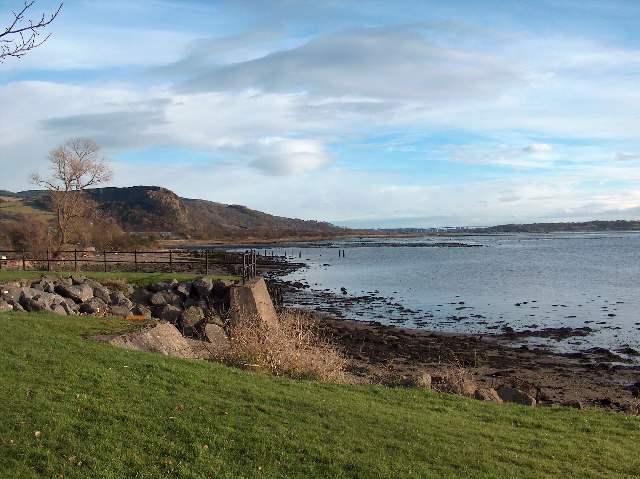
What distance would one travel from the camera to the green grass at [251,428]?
634 centimetres

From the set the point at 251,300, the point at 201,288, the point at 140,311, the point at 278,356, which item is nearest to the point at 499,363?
the point at 251,300

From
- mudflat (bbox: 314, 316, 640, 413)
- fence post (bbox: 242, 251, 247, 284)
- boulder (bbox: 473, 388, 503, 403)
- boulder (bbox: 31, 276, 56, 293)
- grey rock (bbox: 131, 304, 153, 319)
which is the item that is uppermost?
fence post (bbox: 242, 251, 247, 284)

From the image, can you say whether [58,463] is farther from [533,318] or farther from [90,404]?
[533,318]

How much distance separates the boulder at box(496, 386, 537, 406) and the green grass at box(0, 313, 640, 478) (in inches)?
88.6

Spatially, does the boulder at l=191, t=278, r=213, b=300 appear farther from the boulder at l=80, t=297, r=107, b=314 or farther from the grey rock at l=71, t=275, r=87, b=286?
the boulder at l=80, t=297, r=107, b=314

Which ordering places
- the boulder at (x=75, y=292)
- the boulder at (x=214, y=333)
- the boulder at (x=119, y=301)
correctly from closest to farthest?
1. the boulder at (x=214, y=333)
2. the boulder at (x=75, y=292)
3. the boulder at (x=119, y=301)

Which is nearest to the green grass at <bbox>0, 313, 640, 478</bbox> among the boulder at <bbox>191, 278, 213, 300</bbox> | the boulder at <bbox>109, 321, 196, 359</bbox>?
the boulder at <bbox>109, 321, 196, 359</bbox>

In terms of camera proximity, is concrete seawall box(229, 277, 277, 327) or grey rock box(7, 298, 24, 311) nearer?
grey rock box(7, 298, 24, 311)

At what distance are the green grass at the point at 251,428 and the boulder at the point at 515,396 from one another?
2250 millimetres

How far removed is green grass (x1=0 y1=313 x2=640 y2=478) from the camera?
6.34 m

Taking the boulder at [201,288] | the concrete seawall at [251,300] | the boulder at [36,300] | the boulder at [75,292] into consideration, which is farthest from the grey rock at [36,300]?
the boulder at [201,288]

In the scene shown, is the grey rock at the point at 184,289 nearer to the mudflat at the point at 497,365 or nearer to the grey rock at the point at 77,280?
the grey rock at the point at 77,280

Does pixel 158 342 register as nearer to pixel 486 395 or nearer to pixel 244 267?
pixel 486 395

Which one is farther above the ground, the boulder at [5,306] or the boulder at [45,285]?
the boulder at [45,285]
